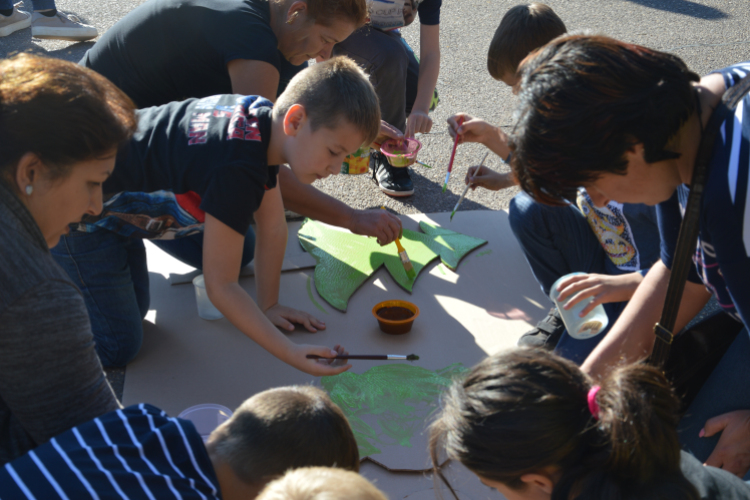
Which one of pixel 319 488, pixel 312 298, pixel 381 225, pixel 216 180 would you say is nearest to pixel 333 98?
pixel 216 180

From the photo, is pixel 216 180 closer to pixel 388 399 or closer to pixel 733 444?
pixel 388 399

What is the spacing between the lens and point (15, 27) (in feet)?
16.1

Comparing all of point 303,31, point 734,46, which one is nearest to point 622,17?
point 734,46

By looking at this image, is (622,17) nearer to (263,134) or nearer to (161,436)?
(263,134)

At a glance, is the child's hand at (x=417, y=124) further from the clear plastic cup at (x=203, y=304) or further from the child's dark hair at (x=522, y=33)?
the clear plastic cup at (x=203, y=304)

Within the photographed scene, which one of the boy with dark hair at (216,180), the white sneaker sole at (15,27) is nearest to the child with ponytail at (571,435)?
the boy with dark hair at (216,180)

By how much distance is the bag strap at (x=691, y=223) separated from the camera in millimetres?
1242

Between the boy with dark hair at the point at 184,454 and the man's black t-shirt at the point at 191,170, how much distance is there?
31.0 inches

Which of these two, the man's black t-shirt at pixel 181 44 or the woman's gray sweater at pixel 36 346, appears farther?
the man's black t-shirt at pixel 181 44

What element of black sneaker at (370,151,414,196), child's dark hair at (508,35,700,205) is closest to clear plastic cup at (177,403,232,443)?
child's dark hair at (508,35,700,205)

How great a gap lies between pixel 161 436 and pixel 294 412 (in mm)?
258

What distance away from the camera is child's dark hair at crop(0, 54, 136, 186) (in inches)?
45.9

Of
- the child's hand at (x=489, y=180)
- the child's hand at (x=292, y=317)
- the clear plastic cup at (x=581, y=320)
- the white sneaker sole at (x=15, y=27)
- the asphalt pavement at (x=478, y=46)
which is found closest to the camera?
the clear plastic cup at (x=581, y=320)

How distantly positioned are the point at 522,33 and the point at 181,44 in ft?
4.29
